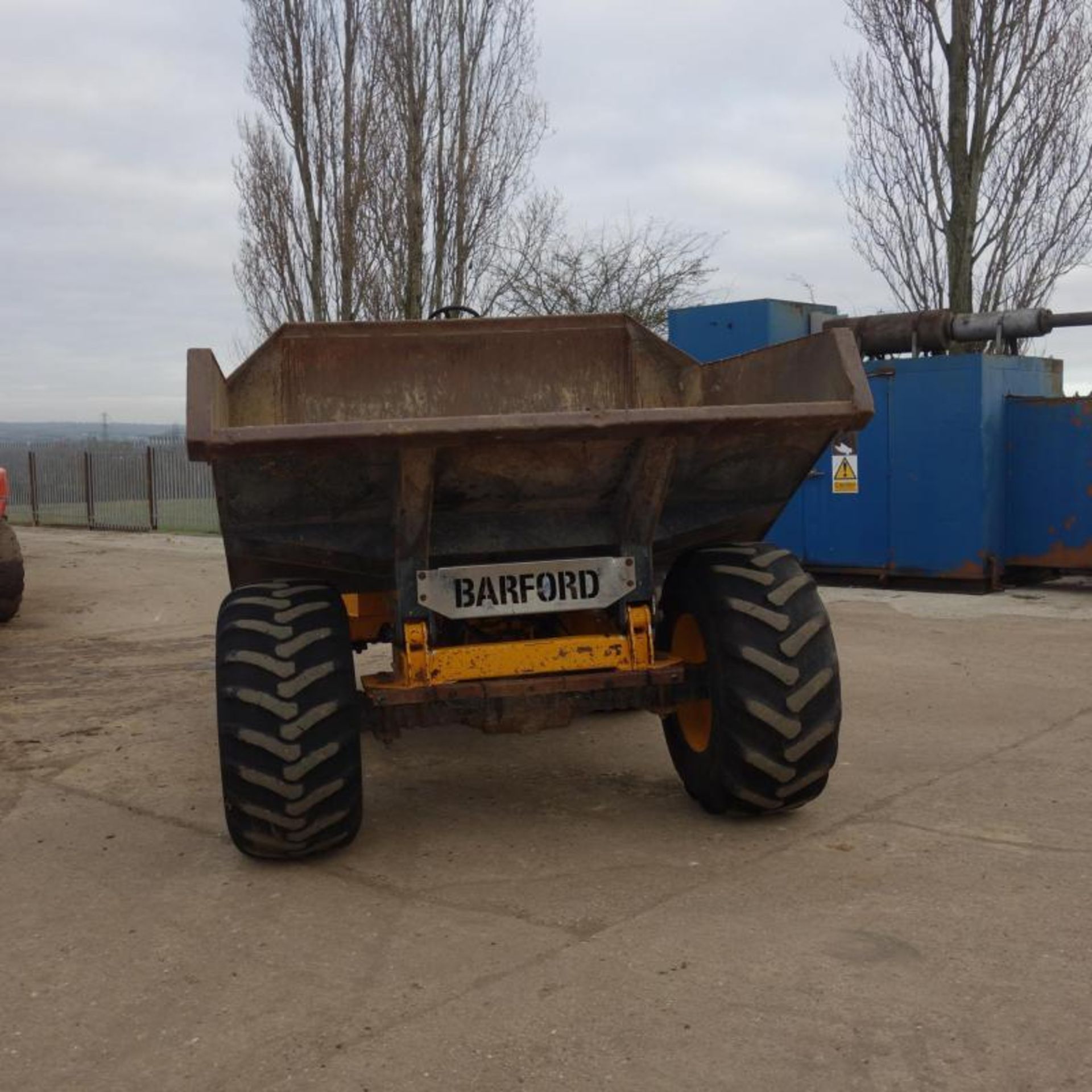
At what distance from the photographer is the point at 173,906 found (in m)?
4.20

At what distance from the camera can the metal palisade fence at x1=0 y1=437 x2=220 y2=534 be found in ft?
84.8

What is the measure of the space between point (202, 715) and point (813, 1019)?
16.2 ft

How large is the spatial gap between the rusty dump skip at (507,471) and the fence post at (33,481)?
26598 millimetres

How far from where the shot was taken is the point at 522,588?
183 inches

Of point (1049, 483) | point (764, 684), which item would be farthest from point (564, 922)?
point (1049, 483)

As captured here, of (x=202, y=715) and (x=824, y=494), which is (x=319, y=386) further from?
(x=824, y=494)

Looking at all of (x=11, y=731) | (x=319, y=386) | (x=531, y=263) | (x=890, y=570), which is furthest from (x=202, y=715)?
(x=531, y=263)

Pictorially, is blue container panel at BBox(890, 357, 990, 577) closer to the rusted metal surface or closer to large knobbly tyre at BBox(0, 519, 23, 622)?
large knobbly tyre at BBox(0, 519, 23, 622)

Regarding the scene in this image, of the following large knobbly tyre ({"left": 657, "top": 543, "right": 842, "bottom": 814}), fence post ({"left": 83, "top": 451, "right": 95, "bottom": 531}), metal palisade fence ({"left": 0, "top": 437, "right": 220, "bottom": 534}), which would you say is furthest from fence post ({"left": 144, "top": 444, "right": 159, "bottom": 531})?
large knobbly tyre ({"left": 657, "top": 543, "right": 842, "bottom": 814})

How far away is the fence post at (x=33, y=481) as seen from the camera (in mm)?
30500

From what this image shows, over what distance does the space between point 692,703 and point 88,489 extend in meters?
25.8

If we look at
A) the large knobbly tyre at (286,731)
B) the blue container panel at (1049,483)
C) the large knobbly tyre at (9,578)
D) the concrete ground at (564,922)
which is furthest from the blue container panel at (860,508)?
the large knobbly tyre at (286,731)

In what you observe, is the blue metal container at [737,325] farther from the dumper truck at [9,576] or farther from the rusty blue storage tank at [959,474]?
the dumper truck at [9,576]

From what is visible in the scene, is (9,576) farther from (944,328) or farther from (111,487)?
(111,487)
